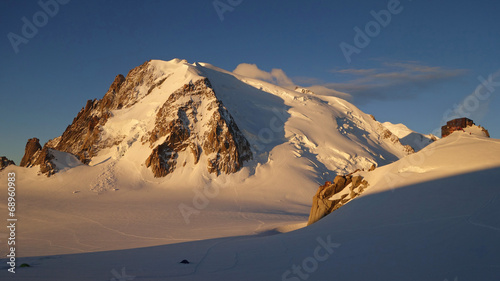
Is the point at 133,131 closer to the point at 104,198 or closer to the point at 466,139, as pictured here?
the point at 104,198

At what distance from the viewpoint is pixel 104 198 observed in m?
45.0

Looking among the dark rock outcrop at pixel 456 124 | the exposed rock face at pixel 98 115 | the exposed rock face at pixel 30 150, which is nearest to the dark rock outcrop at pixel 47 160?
the exposed rock face at pixel 30 150

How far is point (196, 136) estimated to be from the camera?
57.2m

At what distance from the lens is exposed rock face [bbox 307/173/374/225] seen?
789 inches

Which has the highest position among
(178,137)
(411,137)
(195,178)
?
(411,137)

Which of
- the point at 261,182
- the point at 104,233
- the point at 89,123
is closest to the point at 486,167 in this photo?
the point at 104,233

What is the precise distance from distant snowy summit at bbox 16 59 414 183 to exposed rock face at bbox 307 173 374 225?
3272 cm

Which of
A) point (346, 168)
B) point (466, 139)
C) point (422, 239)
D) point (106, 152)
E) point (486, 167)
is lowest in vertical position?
point (422, 239)

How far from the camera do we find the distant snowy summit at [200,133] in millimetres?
55562

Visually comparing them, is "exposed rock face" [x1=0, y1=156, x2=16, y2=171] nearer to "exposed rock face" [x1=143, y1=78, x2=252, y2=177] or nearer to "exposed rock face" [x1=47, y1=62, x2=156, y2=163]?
"exposed rock face" [x1=47, y1=62, x2=156, y2=163]

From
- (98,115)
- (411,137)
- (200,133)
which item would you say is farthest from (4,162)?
(411,137)

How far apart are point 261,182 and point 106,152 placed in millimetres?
24995

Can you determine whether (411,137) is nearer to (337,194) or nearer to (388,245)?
(337,194)

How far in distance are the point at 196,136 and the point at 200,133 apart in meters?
0.76
